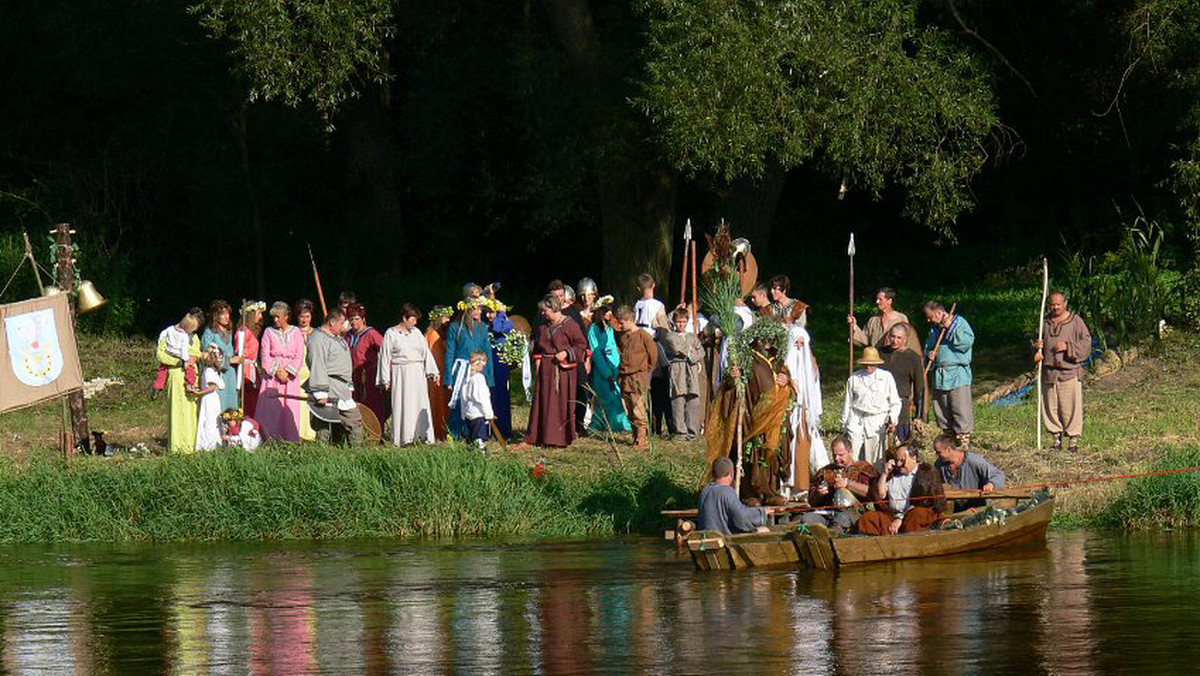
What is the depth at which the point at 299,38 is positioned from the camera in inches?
1127

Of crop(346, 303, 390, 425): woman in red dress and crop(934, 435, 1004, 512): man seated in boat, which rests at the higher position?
crop(346, 303, 390, 425): woman in red dress

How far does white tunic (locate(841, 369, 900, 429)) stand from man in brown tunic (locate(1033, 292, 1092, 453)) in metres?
2.60

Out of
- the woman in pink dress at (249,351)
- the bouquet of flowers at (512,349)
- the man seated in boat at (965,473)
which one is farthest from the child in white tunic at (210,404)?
the man seated in boat at (965,473)

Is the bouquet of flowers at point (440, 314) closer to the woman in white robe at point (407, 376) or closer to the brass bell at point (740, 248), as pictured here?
the woman in white robe at point (407, 376)

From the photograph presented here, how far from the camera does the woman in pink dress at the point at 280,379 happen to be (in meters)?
23.3

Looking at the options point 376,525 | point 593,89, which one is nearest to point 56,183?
point 593,89

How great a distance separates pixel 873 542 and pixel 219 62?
22.0 m

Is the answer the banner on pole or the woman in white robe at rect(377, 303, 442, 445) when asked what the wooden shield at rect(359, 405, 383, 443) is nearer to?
the woman in white robe at rect(377, 303, 442, 445)

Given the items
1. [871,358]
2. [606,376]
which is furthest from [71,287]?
[871,358]

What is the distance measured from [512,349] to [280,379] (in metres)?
2.37

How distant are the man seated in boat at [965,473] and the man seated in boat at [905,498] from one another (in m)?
0.37

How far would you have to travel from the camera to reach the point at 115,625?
52.7ft

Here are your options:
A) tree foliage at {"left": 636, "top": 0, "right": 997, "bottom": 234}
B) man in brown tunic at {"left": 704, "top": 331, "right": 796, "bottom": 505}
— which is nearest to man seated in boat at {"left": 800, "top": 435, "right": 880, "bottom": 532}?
man in brown tunic at {"left": 704, "top": 331, "right": 796, "bottom": 505}

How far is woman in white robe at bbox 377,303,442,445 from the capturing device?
76.9 ft
